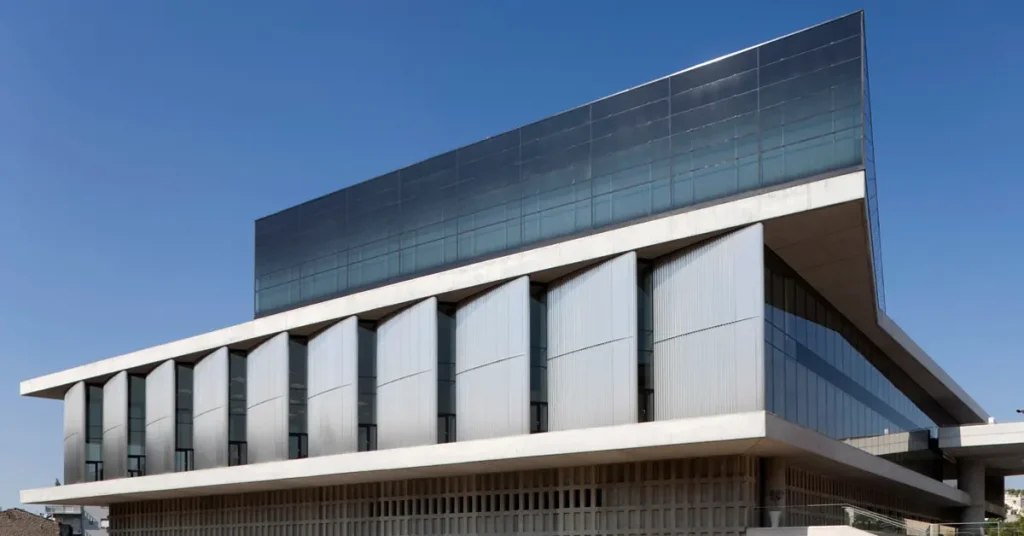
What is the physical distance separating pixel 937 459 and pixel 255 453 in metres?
32.5

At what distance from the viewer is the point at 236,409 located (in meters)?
42.6

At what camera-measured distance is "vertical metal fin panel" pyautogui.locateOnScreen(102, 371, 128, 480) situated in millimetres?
47562

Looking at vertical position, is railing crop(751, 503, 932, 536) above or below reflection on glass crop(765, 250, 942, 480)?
below

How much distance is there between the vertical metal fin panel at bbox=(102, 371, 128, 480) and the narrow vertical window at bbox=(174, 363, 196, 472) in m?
3.87

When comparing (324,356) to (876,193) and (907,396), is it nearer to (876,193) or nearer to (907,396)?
(876,193)

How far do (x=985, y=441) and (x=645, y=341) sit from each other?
88.3 ft

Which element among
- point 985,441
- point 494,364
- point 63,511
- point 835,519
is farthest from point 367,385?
point 63,511

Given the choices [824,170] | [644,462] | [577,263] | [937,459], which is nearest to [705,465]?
[644,462]

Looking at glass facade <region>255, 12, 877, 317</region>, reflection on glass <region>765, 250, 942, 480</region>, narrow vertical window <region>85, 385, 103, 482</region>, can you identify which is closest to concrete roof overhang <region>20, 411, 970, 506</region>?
reflection on glass <region>765, 250, 942, 480</region>

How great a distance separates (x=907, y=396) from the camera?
157 feet

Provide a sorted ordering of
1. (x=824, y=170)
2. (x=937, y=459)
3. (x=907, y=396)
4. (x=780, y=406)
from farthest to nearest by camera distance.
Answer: (x=937, y=459), (x=907, y=396), (x=780, y=406), (x=824, y=170)

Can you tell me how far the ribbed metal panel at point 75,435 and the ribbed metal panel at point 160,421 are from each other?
5.48m

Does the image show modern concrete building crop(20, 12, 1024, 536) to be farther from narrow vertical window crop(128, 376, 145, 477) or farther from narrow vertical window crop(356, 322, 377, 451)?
narrow vertical window crop(128, 376, 145, 477)

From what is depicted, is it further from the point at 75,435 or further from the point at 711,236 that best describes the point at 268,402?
the point at 711,236
